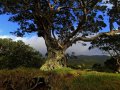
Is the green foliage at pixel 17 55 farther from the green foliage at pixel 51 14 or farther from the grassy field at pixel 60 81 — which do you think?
the grassy field at pixel 60 81

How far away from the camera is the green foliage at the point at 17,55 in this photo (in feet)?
182

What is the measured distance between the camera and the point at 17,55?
57.2 meters

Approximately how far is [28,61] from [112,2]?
21.4 metres

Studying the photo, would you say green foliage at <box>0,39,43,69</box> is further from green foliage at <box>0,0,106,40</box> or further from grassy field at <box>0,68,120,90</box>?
grassy field at <box>0,68,120,90</box>

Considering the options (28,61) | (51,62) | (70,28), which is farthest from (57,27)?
(28,61)

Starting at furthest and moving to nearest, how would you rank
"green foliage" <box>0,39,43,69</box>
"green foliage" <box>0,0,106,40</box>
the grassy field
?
"green foliage" <box>0,39,43,69</box>, "green foliage" <box>0,0,106,40</box>, the grassy field

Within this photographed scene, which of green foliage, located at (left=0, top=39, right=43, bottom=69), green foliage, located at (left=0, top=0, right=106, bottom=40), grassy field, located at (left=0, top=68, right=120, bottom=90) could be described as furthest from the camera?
green foliage, located at (left=0, top=39, right=43, bottom=69)

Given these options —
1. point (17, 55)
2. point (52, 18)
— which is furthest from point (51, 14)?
point (17, 55)

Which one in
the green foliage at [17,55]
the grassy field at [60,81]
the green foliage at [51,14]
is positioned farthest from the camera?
the green foliage at [17,55]

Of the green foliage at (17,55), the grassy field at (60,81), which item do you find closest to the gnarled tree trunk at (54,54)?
the green foliage at (17,55)

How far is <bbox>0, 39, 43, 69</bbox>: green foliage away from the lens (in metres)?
55.5

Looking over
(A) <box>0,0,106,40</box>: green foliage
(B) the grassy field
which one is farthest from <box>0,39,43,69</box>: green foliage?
(B) the grassy field

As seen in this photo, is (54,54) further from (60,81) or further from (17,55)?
(60,81)

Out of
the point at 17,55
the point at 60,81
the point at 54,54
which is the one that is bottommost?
the point at 60,81
